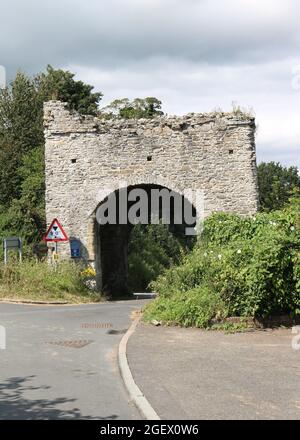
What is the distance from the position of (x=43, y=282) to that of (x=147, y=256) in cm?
1678

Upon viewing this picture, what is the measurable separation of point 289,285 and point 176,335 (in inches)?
100

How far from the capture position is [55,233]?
1811 centimetres

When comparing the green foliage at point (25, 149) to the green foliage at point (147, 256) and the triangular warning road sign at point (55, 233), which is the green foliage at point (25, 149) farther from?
the green foliage at point (147, 256)

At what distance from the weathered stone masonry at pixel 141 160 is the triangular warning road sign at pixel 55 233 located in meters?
1.26

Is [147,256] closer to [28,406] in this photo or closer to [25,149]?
[25,149]

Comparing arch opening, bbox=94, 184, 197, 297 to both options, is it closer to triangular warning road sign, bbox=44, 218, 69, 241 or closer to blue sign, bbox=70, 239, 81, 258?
blue sign, bbox=70, 239, 81, 258

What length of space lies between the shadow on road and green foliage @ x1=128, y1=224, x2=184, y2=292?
1492 cm

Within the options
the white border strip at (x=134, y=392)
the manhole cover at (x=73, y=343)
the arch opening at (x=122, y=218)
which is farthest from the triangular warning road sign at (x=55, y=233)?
the white border strip at (x=134, y=392)

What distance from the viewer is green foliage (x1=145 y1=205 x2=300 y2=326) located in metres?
10.8

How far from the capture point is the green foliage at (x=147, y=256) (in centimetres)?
2925

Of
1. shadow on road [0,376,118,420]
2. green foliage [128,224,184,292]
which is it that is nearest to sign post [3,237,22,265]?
green foliage [128,224,184,292]

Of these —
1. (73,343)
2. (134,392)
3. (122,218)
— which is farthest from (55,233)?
(134,392)

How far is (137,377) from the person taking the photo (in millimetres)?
7031

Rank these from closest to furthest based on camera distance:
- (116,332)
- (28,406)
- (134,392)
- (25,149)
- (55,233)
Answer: (28,406) < (134,392) < (116,332) < (55,233) < (25,149)
